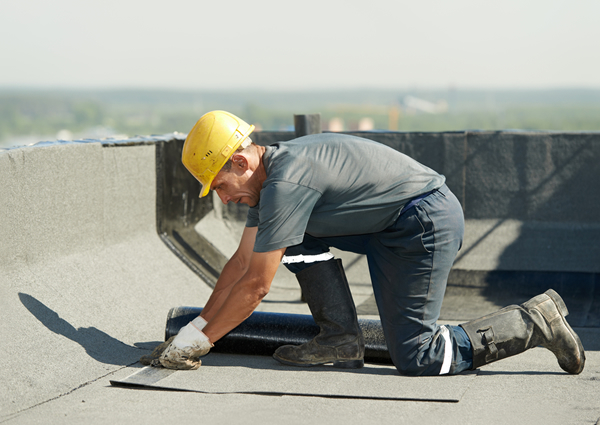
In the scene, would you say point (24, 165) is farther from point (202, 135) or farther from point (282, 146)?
point (282, 146)

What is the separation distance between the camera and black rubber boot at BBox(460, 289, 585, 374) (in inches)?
135

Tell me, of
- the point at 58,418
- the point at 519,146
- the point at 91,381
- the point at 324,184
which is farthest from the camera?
the point at 519,146

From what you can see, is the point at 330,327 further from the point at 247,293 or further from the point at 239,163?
the point at 239,163

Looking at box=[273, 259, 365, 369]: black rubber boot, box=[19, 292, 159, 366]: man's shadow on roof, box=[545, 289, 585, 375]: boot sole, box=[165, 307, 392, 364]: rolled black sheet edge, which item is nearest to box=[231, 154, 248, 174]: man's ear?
box=[273, 259, 365, 369]: black rubber boot

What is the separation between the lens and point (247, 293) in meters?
3.24

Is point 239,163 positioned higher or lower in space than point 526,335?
higher

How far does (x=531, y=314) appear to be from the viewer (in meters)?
3.47

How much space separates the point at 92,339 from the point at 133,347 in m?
0.25

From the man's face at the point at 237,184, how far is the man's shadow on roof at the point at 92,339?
1.17 m

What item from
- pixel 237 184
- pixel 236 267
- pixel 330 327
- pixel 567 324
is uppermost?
pixel 237 184

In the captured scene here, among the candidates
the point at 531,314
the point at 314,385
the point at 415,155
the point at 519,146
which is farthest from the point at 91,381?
the point at 519,146

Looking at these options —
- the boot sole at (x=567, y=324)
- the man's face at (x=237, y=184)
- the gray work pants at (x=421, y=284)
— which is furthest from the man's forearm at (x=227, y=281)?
the boot sole at (x=567, y=324)

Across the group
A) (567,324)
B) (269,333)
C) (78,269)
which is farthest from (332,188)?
(78,269)

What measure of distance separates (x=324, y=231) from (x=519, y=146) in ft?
10.6
